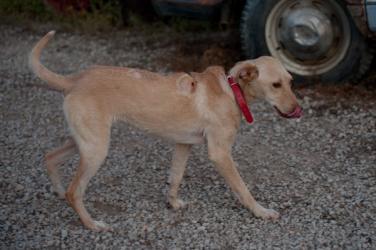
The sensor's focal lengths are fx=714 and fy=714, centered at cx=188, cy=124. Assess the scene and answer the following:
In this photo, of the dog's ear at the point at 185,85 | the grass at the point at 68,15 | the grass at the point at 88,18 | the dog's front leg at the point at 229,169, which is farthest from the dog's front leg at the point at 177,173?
the grass at the point at 68,15

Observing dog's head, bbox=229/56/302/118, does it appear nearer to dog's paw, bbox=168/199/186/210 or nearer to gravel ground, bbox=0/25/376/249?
A: gravel ground, bbox=0/25/376/249

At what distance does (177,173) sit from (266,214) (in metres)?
0.65

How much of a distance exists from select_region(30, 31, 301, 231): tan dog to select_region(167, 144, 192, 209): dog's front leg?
18 centimetres

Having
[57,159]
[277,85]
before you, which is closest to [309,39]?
[277,85]

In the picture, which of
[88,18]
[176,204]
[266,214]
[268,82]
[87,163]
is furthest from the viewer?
[88,18]

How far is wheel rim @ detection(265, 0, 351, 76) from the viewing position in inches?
247

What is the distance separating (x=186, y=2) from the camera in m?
6.73

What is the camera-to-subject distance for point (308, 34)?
6301 millimetres

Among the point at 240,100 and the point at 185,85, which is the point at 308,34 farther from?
the point at 185,85

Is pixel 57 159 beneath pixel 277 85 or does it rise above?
beneath

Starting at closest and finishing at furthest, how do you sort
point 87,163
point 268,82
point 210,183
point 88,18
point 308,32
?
1. point 87,163
2. point 268,82
3. point 210,183
4. point 308,32
5. point 88,18

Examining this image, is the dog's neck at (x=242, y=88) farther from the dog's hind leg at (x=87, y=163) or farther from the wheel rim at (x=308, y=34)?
the wheel rim at (x=308, y=34)

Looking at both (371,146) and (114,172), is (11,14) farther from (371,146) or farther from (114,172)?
(371,146)

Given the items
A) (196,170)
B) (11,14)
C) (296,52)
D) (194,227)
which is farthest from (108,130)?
(11,14)
